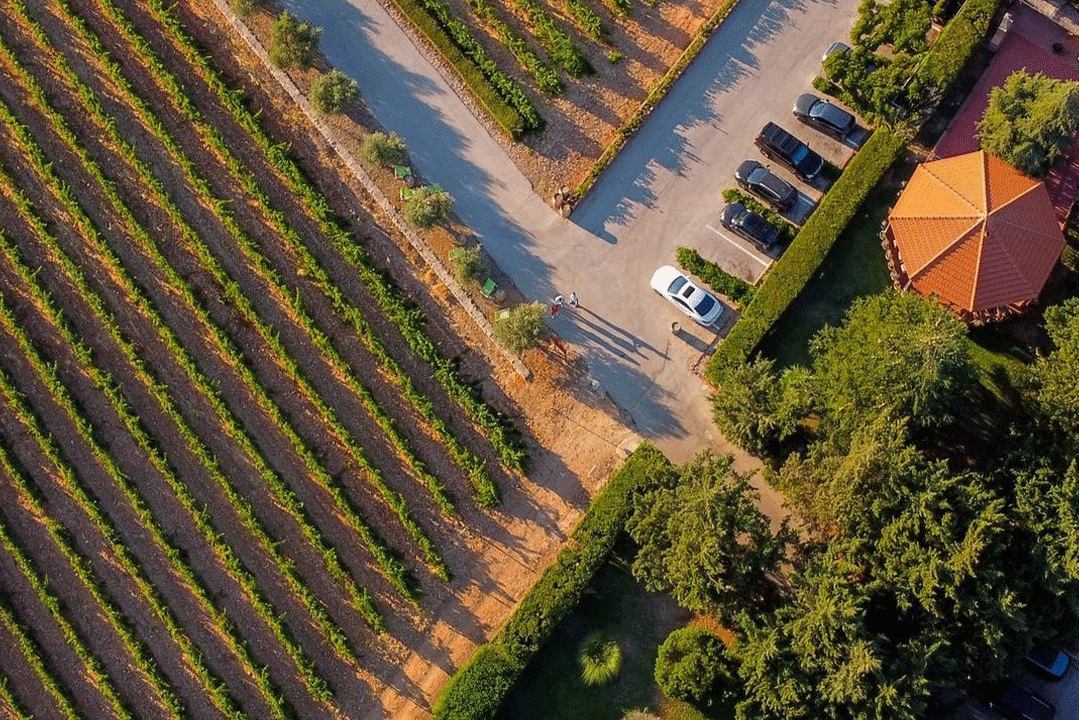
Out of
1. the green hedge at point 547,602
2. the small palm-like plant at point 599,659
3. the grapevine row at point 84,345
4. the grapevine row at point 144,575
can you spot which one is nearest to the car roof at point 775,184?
the green hedge at point 547,602

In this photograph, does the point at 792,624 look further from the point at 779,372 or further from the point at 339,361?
the point at 339,361

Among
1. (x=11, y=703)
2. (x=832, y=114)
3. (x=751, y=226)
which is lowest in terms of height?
(x=11, y=703)

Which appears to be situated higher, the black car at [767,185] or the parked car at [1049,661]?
the black car at [767,185]

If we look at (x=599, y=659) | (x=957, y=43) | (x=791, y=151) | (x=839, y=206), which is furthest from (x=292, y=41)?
(x=599, y=659)

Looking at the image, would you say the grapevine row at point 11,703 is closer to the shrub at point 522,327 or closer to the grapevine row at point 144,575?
the grapevine row at point 144,575

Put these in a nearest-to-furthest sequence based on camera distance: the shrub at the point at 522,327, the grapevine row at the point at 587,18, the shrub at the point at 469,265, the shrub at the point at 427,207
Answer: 1. the shrub at the point at 522,327
2. the shrub at the point at 469,265
3. the shrub at the point at 427,207
4. the grapevine row at the point at 587,18

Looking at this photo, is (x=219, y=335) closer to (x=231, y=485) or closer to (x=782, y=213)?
(x=231, y=485)

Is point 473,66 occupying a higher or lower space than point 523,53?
lower
